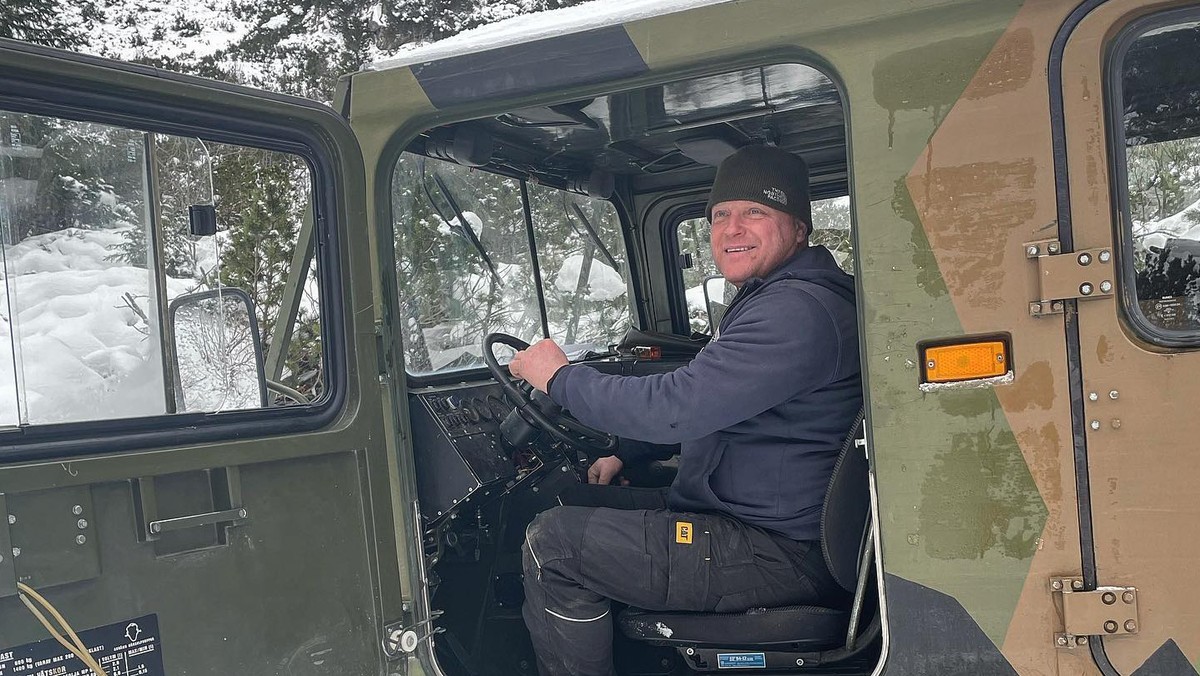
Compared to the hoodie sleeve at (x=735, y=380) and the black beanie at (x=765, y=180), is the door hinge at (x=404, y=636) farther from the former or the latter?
the black beanie at (x=765, y=180)

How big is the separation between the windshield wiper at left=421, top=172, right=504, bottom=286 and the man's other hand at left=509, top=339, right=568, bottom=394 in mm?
737

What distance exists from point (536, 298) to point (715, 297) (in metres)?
1.00

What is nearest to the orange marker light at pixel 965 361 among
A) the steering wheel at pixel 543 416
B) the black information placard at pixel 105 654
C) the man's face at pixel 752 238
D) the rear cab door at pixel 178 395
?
the man's face at pixel 752 238

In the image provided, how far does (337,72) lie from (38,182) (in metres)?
10.2

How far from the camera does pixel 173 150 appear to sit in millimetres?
2053

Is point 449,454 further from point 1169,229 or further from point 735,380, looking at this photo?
point 1169,229

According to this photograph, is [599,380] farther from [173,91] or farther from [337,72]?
[337,72]

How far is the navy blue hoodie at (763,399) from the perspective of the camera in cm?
237

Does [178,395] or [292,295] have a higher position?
[292,295]

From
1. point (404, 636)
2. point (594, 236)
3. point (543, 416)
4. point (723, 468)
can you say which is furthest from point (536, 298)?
point (404, 636)

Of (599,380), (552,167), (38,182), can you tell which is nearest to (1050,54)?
(599,380)

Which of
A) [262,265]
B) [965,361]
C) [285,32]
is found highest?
[285,32]

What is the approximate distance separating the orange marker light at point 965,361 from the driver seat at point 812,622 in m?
0.30

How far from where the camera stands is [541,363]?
2.59 m
